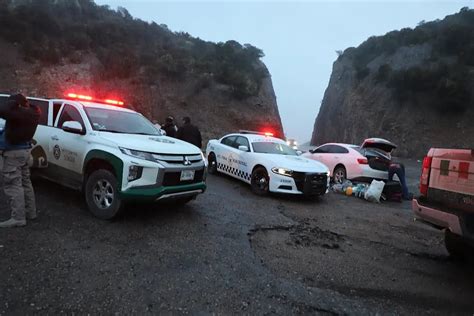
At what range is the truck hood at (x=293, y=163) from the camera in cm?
762

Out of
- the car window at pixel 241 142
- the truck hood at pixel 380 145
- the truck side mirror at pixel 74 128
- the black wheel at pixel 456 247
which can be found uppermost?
the truck hood at pixel 380 145

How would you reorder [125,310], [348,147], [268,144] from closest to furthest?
[125,310]
[268,144]
[348,147]

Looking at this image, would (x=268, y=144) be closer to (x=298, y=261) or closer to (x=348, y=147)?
(x=348, y=147)

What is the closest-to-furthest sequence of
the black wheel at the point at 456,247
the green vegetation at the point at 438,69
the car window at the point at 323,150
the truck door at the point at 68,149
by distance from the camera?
the black wheel at the point at 456,247 < the truck door at the point at 68,149 < the car window at the point at 323,150 < the green vegetation at the point at 438,69

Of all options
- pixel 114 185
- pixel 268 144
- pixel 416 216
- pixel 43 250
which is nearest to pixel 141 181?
pixel 114 185

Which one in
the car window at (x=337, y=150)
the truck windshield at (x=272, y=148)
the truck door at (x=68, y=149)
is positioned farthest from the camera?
the car window at (x=337, y=150)

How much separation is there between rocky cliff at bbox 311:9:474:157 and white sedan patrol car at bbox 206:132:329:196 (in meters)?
27.7

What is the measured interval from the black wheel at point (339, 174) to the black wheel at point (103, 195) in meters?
7.87

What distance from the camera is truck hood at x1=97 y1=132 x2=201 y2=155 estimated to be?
4.68 metres

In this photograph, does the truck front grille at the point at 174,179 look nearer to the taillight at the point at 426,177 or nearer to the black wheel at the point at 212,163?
the taillight at the point at 426,177

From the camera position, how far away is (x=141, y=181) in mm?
4520

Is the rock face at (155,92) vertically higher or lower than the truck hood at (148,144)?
higher

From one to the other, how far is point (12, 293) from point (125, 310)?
1.03m

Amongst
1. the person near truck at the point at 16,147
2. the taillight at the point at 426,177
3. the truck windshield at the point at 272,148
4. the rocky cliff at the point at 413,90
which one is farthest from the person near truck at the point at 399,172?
the rocky cliff at the point at 413,90
